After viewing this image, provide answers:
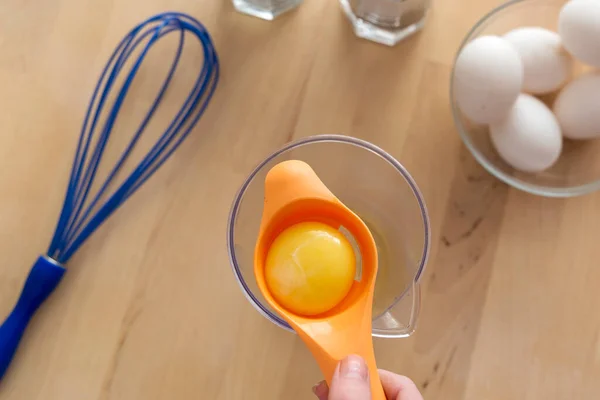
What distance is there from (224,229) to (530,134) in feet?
1.04

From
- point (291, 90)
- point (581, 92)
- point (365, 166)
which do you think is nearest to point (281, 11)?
point (291, 90)

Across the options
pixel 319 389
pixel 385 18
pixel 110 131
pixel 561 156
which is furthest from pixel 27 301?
pixel 561 156

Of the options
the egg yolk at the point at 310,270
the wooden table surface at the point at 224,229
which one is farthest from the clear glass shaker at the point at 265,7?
the egg yolk at the point at 310,270

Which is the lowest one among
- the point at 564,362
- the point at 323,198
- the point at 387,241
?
the point at 564,362

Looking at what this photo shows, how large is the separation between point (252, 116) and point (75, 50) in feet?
0.69

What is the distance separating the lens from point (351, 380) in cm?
36

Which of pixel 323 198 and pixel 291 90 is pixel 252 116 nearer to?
pixel 291 90

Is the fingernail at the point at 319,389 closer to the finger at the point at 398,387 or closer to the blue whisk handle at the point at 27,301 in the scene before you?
the finger at the point at 398,387

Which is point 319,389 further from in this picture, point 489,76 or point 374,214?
point 489,76

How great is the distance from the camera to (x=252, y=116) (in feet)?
1.85

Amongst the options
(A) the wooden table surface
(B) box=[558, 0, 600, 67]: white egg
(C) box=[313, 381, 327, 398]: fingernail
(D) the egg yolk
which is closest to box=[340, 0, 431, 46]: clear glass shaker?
(A) the wooden table surface

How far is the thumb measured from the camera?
36 centimetres

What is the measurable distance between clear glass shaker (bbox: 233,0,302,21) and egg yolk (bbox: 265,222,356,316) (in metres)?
Result: 0.27

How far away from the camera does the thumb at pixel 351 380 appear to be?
A: 14.0 inches
